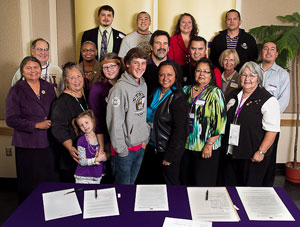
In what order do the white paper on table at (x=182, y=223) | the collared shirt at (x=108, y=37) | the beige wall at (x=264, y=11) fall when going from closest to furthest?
the white paper on table at (x=182, y=223), the collared shirt at (x=108, y=37), the beige wall at (x=264, y=11)

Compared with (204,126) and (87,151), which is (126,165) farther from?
(204,126)

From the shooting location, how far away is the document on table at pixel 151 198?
1538mm

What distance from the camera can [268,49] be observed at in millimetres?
3082

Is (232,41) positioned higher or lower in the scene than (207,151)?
higher

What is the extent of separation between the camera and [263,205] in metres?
1.58

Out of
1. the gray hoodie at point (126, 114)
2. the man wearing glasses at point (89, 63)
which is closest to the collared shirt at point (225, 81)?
the gray hoodie at point (126, 114)

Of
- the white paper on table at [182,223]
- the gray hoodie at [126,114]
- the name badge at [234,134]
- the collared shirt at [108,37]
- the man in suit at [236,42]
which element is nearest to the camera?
the white paper on table at [182,223]

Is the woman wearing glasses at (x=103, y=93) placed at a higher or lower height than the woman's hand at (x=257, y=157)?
higher

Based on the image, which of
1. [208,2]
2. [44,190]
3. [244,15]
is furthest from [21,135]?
[244,15]

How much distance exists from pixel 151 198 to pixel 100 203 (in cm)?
31

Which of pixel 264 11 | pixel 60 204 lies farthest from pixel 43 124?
pixel 264 11

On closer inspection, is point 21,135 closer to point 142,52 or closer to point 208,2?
point 142,52

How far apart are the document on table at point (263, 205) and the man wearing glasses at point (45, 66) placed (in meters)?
2.06

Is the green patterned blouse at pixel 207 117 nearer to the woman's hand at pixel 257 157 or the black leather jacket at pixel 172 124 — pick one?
the black leather jacket at pixel 172 124
